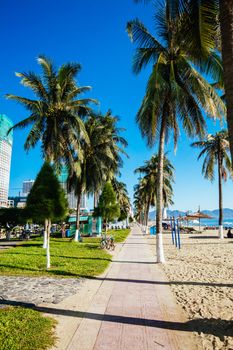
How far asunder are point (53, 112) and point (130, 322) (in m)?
17.6

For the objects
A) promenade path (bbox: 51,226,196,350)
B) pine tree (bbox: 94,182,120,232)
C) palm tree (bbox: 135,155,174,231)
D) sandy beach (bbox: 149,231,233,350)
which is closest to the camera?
promenade path (bbox: 51,226,196,350)

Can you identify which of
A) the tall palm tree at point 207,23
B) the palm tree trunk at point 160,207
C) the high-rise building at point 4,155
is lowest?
the palm tree trunk at point 160,207

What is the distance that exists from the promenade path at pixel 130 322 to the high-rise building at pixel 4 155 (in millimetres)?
60857

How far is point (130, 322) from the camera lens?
533 cm

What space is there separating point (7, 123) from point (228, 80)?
70.0 metres

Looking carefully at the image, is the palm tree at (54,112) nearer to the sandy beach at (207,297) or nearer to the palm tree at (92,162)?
the palm tree at (92,162)

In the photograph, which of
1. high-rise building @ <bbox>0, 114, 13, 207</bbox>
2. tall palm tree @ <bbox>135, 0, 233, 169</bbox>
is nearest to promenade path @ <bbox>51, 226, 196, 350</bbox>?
tall palm tree @ <bbox>135, 0, 233, 169</bbox>

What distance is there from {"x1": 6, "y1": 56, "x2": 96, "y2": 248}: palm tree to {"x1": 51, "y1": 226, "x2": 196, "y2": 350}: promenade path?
45.1 ft

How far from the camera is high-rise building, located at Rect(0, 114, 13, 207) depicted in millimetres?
65812

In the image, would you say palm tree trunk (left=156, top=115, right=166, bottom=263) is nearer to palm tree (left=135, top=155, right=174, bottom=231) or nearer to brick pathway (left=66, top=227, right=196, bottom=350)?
brick pathway (left=66, top=227, right=196, bottom=350)

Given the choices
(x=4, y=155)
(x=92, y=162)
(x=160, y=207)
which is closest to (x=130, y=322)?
(x=160, y=207)

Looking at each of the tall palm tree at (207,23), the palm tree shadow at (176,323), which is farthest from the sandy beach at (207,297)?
the tall palm tree at (207,23)

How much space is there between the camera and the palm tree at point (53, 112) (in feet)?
66.1

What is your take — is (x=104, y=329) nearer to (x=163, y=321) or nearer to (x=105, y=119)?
(x=163, y=321)
